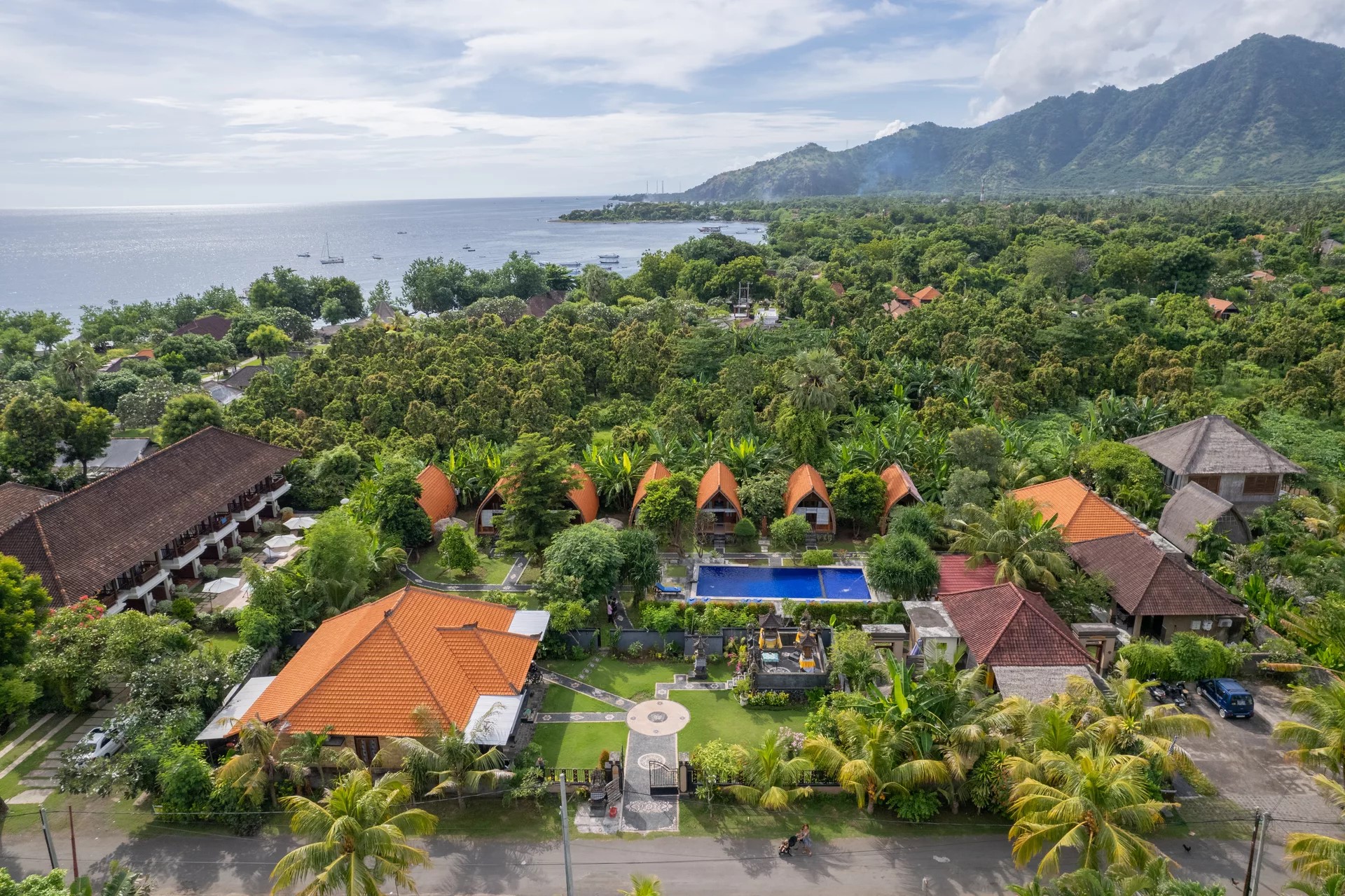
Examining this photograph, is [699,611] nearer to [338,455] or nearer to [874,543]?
[874,543]

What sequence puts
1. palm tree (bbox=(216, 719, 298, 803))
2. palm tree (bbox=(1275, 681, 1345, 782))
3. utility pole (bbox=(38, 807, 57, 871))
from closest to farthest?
utility pole (bbox=(38, 807, 57, 871)) → palm tree (bbox=(1275, 681, 1345, 782)) → palm tree (bbox=(216, 719, 298, 803))

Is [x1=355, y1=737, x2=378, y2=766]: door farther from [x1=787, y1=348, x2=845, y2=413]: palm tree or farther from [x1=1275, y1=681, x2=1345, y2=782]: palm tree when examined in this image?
[x1=787, y1=348, x2=845, y2=413]: palm tree

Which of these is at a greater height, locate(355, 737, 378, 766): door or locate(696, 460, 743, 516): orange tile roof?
locate(696, 460, 743, 516): orange tile roof

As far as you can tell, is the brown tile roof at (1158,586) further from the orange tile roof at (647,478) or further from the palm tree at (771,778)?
the orange tile roof at (647,478)

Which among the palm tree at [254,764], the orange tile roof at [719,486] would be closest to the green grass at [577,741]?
the palm tree at [254,764]

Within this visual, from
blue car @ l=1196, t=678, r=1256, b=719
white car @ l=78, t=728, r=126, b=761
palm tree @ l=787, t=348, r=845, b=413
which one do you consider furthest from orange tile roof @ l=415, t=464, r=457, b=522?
blue car @ l=1196, t=678, r=1256, b=719

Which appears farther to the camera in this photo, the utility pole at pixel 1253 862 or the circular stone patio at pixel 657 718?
the circular stone patio at pixel 657 718

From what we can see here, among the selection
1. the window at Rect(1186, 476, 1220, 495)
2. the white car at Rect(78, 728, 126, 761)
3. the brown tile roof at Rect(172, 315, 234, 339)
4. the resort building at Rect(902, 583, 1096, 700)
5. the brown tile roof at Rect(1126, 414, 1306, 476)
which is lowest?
the white car at Rect(78, 728, 126, 761)

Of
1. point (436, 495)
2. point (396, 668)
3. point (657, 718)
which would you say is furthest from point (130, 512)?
point (657, 718)
